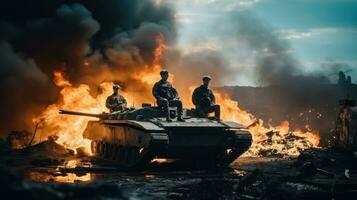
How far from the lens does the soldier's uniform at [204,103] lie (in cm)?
1559

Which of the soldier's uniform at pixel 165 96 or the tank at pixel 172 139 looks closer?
the tank at pixel 172 139

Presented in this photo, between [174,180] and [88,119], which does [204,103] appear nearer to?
[174,180]

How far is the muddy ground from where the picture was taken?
5.15 meters

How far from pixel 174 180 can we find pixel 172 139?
2.31m

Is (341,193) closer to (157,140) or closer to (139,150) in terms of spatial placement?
(157,140)

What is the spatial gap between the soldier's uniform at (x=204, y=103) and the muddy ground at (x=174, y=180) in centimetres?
184

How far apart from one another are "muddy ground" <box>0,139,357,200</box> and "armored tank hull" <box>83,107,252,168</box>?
0.52m

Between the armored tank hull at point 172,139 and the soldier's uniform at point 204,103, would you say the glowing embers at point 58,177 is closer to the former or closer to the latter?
the armored tank hull at point 172,139

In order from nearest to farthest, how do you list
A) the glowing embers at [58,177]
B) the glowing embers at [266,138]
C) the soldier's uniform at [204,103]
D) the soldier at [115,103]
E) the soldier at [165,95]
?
the glowing embers at [58,177], the soldier at [165,95], the soldier's uniform at [204,103], the soldier at [115,103], the glowing embers at [266,138]

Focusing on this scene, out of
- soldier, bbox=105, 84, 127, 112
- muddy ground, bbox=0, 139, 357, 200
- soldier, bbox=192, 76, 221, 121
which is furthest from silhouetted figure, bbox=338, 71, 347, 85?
soldier, bbox=192, 76, 221, 121

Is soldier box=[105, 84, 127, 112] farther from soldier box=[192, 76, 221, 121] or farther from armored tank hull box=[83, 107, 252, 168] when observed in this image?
soldier box=[192, 76, 221, 121]

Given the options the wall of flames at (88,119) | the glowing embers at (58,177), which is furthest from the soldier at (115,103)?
the glowing embers at (58,177)

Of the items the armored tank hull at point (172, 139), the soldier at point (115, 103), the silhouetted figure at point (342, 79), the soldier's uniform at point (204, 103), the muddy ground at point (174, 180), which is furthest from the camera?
the silhouetted figure at point (342, 79)

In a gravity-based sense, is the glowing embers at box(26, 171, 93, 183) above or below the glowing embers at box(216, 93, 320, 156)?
below
